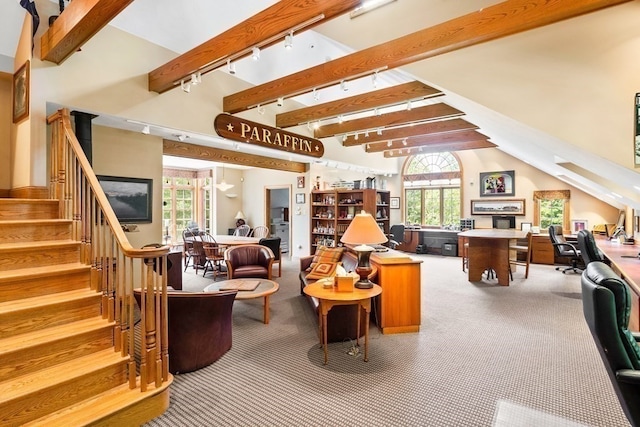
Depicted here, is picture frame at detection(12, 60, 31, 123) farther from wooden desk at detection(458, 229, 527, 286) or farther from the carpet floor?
wooden desk at detection(458, 229, 527, 286)

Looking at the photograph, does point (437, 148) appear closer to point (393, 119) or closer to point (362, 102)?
point (393, 119)

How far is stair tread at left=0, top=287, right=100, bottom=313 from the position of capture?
7.02 ft

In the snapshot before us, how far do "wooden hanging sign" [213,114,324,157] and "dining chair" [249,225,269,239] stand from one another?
3755mm

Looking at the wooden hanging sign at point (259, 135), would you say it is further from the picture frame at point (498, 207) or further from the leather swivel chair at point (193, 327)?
the picture frame at point (498, 207)

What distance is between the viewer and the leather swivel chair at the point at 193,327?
267 cm

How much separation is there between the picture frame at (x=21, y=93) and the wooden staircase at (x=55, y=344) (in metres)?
1.05

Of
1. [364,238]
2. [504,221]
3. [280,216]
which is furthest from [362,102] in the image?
[280,216]

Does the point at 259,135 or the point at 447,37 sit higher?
the point at 447,37

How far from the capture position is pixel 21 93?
3.16 m

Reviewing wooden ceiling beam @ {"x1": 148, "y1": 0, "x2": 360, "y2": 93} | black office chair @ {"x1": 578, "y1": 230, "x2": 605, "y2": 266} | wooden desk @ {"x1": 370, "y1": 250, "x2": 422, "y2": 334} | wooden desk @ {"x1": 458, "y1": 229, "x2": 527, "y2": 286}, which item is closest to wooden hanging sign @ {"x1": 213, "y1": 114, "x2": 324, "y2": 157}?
wooden ceiling beam @ {"x1": 148, "y1": 0, "x2": 360, "y2": 93}

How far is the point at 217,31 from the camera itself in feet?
14.0

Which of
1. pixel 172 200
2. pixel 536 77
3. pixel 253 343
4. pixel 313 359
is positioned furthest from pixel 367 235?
pixel 172 200

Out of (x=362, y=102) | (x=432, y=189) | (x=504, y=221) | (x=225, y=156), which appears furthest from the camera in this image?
(x=432, y=189)

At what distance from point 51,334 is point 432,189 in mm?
9626
